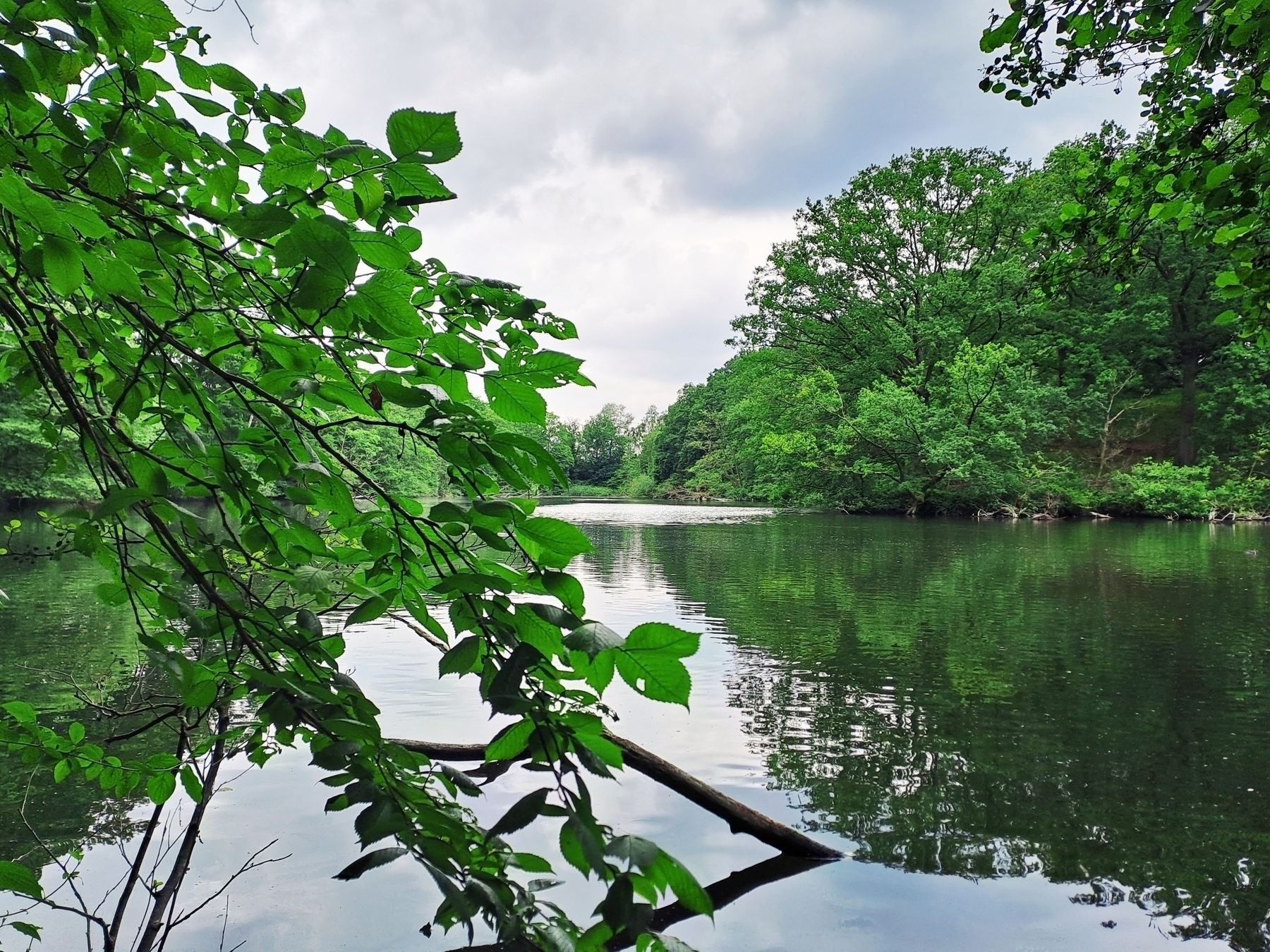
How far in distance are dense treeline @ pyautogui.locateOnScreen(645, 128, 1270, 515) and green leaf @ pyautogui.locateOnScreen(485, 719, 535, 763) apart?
32.1 metres

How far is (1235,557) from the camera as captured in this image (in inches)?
680

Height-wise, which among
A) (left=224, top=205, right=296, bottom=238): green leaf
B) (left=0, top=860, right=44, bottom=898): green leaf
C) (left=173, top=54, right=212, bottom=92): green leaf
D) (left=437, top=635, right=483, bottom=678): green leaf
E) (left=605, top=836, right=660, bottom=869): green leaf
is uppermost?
(left=173, top=54, right=212, bottom=92): green leaf

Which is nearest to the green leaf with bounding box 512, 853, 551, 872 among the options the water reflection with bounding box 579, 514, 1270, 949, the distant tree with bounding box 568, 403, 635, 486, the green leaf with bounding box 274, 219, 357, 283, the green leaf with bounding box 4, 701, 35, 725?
the green leaf with bounding box 274, 219, 357, 283

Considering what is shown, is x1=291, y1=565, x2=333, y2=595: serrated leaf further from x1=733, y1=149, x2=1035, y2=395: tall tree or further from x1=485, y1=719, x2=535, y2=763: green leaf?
x1=733, y1=149, x2=1035, y2=395: tall tree

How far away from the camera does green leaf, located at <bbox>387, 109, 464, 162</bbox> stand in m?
0.92

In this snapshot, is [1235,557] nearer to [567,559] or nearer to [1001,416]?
[1001,416]

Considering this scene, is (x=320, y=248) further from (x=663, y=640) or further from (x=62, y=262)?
(x=663, y=640)

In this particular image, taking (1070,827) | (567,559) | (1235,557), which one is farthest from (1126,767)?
(1235,557)

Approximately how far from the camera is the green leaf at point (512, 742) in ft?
3.38

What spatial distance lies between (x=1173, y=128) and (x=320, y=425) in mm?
4299

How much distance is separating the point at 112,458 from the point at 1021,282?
113ft

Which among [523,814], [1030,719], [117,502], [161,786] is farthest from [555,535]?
[1030,719]

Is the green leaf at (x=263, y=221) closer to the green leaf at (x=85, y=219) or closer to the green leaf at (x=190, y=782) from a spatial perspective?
the green leaf at (x=85, y=219)

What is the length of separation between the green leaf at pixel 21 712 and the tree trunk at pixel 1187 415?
3957cm
